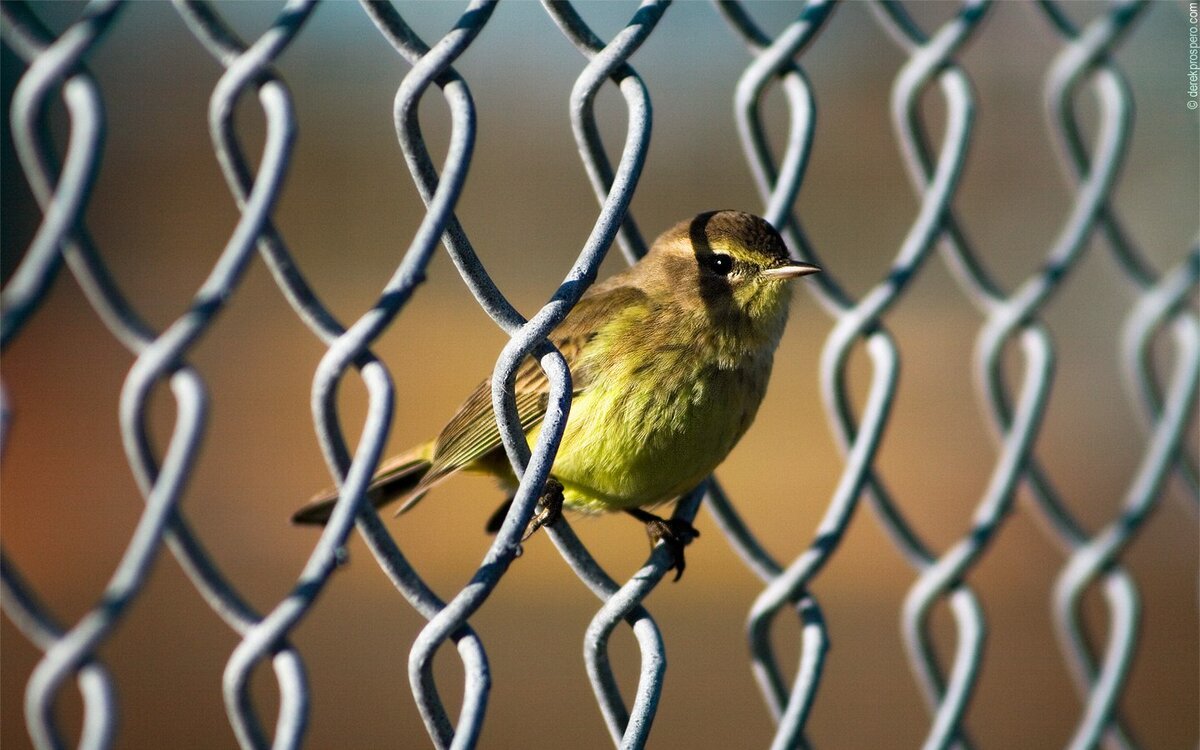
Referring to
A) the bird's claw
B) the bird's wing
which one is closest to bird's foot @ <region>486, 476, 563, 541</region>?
the bird's claw

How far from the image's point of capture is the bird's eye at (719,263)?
213cm

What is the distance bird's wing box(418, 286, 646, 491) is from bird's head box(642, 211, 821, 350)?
0.34 ft

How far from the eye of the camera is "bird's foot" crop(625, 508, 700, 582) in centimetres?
147

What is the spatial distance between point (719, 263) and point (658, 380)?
0.36 meters

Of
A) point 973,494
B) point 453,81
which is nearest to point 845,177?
point 973,494

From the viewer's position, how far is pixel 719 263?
84.0 inches

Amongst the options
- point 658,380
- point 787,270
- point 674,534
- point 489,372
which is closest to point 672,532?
point 674,534

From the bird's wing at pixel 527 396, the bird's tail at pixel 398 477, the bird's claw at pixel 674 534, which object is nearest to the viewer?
the bird's claw at pixel 674 534

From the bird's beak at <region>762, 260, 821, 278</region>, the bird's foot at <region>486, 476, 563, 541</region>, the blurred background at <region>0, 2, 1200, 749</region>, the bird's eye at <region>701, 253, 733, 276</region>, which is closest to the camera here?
the bird's foot at <region>486, 476, 563, 541</region>

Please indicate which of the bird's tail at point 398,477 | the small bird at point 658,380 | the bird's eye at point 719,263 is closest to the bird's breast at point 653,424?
the small bird at point 658,380

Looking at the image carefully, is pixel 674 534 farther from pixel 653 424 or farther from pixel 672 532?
pixel 653 424

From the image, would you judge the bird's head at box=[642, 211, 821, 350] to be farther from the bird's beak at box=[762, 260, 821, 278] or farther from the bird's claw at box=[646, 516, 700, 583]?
the bird's claw at box=[646, 516, 700, 583]

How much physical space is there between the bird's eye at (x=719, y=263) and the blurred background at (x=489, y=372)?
1140 mm

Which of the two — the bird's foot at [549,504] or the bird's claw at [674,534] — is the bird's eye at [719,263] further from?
the bird's foot at [549,504]
